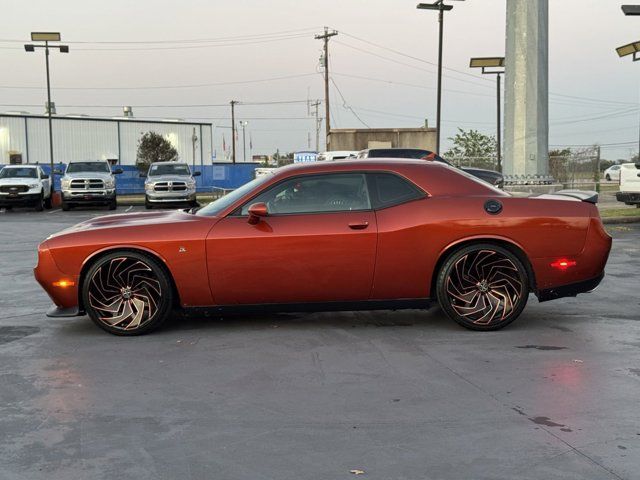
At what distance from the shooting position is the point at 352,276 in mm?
6250

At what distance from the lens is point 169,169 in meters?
28.8

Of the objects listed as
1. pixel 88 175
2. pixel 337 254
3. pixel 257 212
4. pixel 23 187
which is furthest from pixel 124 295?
pixel 23 187

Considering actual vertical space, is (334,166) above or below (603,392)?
above

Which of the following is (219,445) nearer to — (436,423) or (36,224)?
(436,423)

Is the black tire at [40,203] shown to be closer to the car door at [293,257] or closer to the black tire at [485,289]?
the car door at [293,257]

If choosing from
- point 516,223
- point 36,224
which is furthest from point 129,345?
point 36,224

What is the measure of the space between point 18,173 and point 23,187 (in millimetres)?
1281

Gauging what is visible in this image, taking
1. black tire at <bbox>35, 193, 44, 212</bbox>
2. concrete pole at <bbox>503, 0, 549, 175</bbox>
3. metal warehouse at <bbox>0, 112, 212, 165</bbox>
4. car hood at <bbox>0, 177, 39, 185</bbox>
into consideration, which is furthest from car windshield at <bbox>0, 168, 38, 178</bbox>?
metal warehouse at <bbox>0, 112, 212, 165</bbox>

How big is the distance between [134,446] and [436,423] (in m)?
1.64

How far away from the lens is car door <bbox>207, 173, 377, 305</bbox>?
20.3ft

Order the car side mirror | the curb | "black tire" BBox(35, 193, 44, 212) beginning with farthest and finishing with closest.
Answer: "black tire" BBox(35, 193, 44, 212)
the curb
the car side mirror

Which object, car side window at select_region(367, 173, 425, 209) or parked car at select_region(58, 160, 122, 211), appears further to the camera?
parked car at select_region(58, 160, 122, 211)

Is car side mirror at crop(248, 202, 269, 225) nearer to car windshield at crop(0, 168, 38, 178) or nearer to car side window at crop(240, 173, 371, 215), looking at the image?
car side window at crop(240, 173, 371, 215)

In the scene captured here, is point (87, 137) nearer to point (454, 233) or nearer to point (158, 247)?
point (158, 247)
